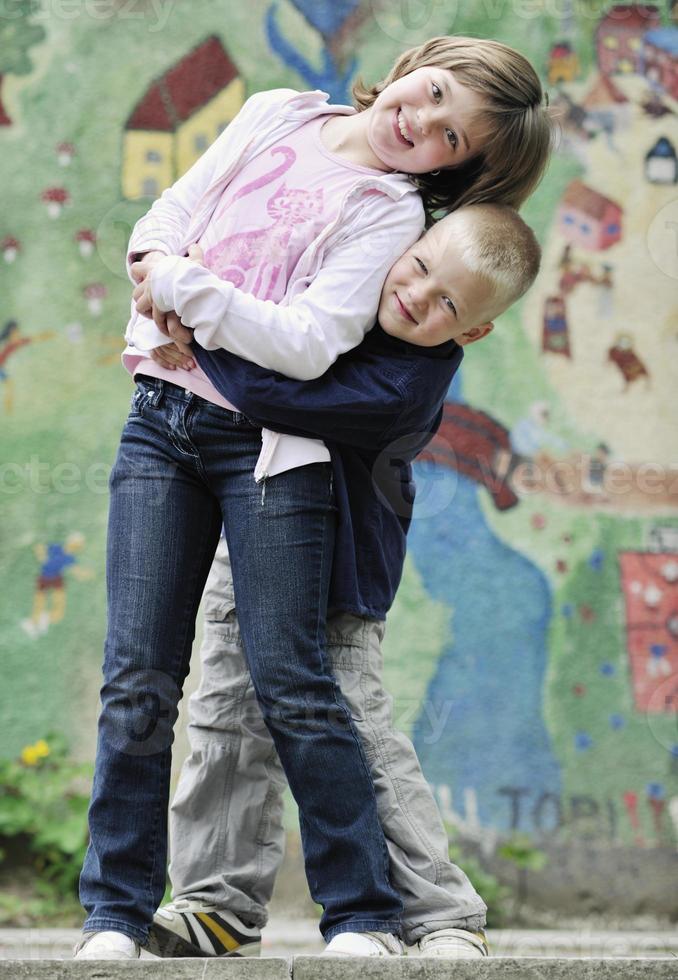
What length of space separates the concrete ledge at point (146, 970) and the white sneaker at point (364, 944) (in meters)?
0.17

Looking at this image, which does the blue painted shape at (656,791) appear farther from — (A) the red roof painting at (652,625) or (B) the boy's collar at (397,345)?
(B) the boy's collar at (397,345)

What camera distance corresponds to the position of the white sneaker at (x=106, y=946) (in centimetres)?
168

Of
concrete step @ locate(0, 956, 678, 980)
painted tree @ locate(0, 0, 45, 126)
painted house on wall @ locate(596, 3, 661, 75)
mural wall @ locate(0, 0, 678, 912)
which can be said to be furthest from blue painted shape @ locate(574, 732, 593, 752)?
painted tree @ locate(0, 0, 45, 126)

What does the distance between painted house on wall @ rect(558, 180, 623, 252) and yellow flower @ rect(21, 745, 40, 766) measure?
2.38m

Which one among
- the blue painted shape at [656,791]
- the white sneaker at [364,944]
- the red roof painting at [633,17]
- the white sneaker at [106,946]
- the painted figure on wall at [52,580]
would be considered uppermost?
the red roof painting at [633,17]

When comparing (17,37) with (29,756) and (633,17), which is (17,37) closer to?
(633,17)

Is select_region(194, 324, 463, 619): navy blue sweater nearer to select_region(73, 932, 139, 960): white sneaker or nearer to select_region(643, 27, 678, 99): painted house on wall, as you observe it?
select_region(73, 932, 139, 960): white sneaker

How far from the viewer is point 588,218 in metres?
4.02

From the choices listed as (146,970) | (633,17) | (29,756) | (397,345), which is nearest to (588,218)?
(633,17)

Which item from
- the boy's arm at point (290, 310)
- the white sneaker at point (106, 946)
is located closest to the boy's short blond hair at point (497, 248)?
the boy's arm at point (290, 310)

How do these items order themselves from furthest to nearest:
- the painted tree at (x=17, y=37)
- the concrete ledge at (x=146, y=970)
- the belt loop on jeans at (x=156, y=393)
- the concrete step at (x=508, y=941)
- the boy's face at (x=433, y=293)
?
the painted tree at (x=17, y=37) → the concrete step at (x=508, y=941) → the belt loop on jeans at (x=156, y=393) → the boy's face at (x=433, y=293) → the concrete ledge at (x=146, y=970)

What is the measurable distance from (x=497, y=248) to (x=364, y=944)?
1.03 meters

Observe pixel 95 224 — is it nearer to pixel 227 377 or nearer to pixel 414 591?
pixel 414 591

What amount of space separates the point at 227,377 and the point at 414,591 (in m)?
2.15
